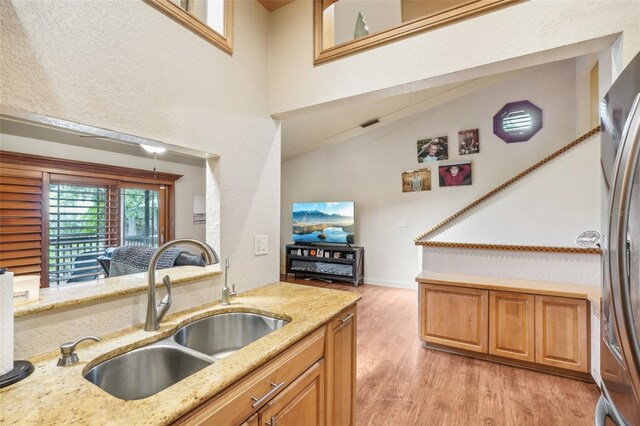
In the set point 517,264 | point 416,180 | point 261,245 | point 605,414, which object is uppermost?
point 416,180

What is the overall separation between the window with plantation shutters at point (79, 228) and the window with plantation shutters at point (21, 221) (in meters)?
0.15

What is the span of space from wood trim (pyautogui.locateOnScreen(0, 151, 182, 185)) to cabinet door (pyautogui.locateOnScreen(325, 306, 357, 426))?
14.4ft

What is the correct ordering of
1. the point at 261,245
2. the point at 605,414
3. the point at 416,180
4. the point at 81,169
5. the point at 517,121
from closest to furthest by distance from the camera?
1. the point at 605,414
2. the point at 261,245
3. the point at 81,169
4. the point at 517,121
5. the point at 416,180

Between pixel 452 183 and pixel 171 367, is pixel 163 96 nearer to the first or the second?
pixel 171 367

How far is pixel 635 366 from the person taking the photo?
27.0 inches

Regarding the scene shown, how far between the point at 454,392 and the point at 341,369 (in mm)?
1235

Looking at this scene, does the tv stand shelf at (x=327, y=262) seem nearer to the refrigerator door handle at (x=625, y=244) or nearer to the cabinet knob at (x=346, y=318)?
the cabinet knob at (x=346, y=318)

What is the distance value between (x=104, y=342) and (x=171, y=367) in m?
0.26

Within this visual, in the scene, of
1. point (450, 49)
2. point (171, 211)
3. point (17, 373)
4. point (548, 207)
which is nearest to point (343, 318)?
point (17, 373)

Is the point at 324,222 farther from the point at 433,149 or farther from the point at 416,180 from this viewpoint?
the point at 433,149

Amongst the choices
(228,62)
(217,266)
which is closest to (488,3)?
(228,62)

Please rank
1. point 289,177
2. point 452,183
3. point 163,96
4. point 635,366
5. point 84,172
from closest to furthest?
1. point 635,366
2. point 163,96
3. point 84,172
4. point 452,183
5. point 289,177

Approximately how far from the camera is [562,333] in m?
2.25

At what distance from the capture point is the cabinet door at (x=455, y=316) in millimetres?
2533
